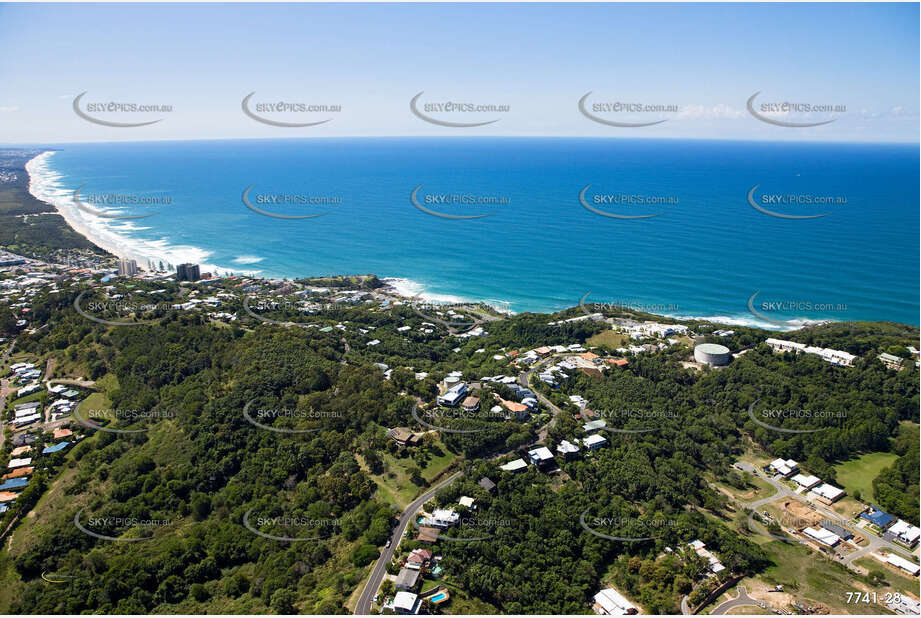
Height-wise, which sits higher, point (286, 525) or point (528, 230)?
point (528, 230)

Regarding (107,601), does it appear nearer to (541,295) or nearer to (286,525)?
(286,525)

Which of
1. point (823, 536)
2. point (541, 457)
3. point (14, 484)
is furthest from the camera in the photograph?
point (14, 484)

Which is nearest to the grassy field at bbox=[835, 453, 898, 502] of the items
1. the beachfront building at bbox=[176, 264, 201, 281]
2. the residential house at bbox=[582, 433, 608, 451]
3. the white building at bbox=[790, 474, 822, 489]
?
the white building at bbox=[790, 474, 822, 489]

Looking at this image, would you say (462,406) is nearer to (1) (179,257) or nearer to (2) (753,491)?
(2) (753,491)

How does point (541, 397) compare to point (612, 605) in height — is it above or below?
above

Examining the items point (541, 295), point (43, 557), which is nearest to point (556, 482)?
point (43, 557)

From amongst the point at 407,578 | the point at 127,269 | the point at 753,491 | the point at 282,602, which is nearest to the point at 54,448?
the point at 282,602
